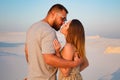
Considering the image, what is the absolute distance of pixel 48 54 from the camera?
12.9 feet

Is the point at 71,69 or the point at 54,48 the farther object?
the point at 71,69

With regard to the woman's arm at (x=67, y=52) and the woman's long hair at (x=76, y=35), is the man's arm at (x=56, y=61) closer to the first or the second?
the woman's arm at (x=67, y=52)

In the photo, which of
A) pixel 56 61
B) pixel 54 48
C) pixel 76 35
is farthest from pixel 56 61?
pixel 76 35

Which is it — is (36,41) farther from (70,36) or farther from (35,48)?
(70,36)

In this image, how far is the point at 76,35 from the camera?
4.09m

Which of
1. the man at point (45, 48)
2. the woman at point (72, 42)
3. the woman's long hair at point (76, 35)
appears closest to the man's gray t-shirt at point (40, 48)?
the man at point (45, 48)

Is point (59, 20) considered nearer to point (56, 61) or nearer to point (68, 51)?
point (68, 51)

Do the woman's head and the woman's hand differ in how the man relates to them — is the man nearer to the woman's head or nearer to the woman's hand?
the woman's hand

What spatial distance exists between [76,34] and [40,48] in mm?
474

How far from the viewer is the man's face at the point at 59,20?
13.7ft

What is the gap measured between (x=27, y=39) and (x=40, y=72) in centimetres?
48

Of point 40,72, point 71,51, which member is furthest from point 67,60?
point 40,72

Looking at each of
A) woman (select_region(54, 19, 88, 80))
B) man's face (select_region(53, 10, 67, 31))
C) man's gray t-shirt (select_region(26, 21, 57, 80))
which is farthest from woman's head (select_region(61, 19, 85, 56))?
man's gray t-shirt (select_region(26, 21, 57, 80))

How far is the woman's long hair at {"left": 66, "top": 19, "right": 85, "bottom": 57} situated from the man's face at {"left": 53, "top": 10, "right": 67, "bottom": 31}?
0.47 ft
